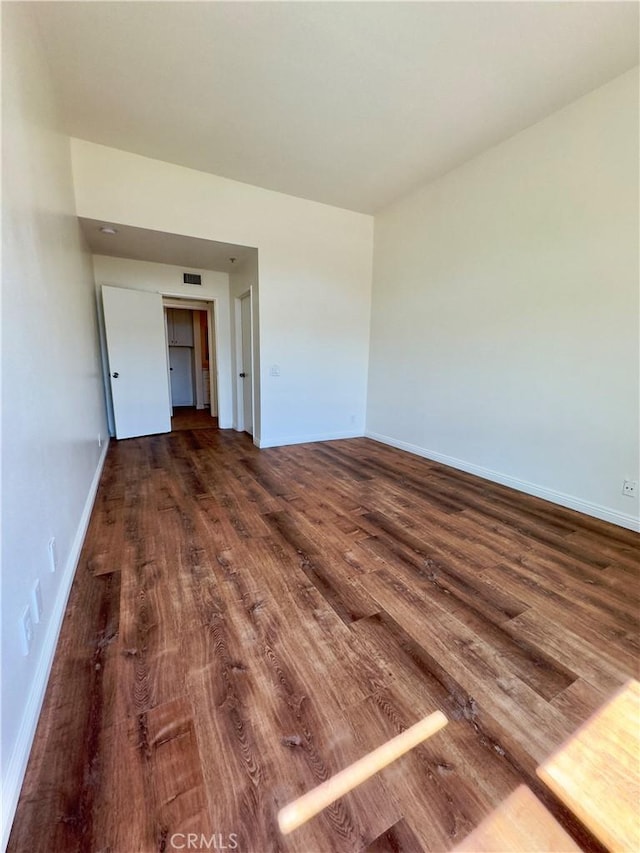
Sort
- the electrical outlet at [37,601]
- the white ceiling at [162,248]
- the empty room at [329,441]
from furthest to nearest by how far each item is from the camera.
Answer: the white ceiling at [162,248]
the electrical outlet at [37,601]
the empty room at [329,441]

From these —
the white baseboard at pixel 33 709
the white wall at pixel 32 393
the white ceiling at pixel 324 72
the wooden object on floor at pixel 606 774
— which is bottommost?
the wooden object on floor at pixel 606 774

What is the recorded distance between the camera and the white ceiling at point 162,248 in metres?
3.62

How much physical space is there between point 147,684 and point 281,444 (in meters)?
3.47

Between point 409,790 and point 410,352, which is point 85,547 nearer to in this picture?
point 409,790

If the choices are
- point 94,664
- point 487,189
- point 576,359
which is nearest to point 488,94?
point 487,189

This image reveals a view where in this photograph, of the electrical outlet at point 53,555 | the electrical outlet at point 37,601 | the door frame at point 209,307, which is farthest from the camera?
the door frame at point 209,307

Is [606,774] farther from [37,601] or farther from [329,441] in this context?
[329,441]

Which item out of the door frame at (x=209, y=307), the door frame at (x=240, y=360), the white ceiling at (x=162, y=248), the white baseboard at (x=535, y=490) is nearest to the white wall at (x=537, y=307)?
the white baseboard at (x=535, y=490)

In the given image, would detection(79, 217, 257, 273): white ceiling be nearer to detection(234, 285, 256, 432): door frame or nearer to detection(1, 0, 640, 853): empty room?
detection(1, 0, 640, 853): empty room

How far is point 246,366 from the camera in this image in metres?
5.04

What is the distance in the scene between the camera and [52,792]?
959 millimetres

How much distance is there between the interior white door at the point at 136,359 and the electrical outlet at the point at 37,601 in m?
4.03

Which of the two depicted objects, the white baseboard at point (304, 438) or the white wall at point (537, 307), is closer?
the white wall at point (537, 307)

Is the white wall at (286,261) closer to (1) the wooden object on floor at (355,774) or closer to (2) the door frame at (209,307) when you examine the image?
(2) the door frame at (209,307)
